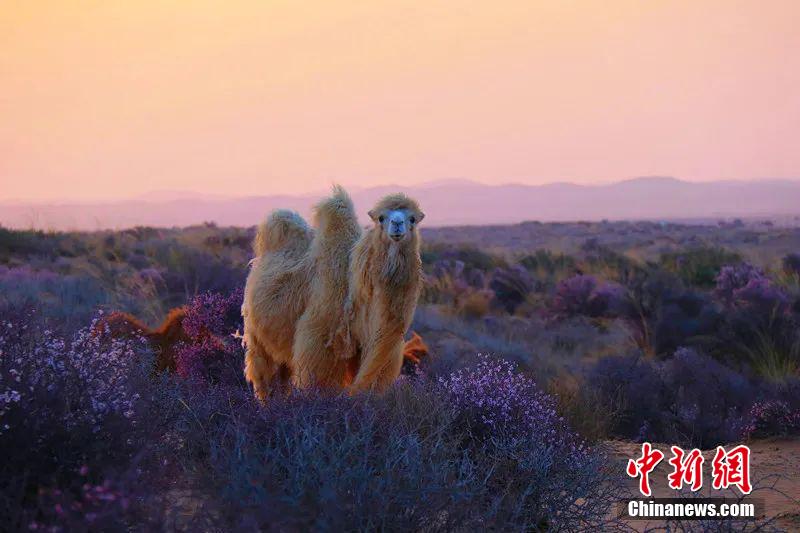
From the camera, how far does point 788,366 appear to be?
13.9 metres

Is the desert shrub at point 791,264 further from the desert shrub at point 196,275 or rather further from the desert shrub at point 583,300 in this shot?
the desert shrub at point 196,275

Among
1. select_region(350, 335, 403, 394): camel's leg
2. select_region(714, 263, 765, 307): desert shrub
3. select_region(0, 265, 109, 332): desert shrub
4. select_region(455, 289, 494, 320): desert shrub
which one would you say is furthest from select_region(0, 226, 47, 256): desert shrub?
select_region(350, 335, 403, 394): camel's leg

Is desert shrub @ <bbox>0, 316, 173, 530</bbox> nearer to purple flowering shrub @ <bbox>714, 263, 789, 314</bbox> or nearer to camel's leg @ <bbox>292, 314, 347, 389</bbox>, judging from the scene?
camel's leg @ <bbox>292, 314, 347, 389</bbox>

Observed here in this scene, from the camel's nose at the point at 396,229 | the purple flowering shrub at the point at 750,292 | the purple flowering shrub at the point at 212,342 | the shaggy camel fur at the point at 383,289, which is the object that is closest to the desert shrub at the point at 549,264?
the purple flowering shrub at the point at 750,292

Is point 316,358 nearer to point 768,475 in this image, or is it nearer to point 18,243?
point 768,475

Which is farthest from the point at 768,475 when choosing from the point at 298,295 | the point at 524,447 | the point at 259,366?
the point at 259,366

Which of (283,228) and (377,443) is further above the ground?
(283,228)

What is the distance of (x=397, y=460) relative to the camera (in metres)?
4.84

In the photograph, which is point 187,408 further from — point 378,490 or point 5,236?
point 5,236

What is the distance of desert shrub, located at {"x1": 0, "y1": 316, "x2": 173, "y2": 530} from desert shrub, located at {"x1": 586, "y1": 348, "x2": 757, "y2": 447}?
640 centimetres

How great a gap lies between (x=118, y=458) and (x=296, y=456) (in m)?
0.94

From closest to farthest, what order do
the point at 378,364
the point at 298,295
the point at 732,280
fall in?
the point at 378,364
the point at 298,295
the point at 732,280

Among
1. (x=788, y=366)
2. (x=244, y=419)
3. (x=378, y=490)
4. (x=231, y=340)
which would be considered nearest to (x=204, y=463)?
(x=244, y=419)

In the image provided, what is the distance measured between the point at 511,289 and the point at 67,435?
20.4m
